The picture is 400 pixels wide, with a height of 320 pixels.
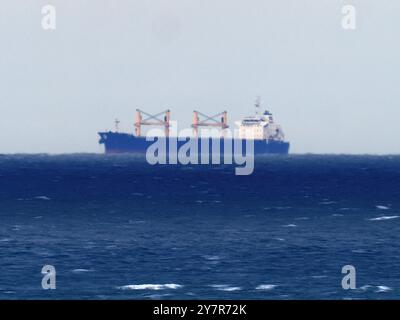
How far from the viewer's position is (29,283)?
50906mm

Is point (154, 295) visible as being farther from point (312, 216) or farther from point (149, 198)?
point (149, 198)

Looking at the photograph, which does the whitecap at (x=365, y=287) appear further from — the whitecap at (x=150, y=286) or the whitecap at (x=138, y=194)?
the whitecap at (x=138, y=194)

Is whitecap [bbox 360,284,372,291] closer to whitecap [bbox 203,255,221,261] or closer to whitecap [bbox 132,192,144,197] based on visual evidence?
whitecap [bbox 203,255,221,261]

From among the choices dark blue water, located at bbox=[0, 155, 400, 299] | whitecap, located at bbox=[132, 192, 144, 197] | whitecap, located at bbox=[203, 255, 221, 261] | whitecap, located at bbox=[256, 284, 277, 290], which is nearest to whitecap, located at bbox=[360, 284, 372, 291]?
dark blue water, located at bbox=[0, 155, 400, 299]

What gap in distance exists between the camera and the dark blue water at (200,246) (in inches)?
1967

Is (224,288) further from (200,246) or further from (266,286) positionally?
(200,246)

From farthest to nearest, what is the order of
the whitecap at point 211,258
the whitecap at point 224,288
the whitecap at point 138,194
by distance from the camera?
the whitecap at point 138,194, the whitecap at point 211,258, the whitecap at point 224,288

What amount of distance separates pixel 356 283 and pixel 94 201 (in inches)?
2963

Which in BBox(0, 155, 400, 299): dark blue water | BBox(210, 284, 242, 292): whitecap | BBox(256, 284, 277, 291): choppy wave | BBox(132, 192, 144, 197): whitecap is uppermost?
BBox(210, 284, 242, 292): whitecap

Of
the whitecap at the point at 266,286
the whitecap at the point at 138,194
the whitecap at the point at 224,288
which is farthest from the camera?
the whitecap at the point at 138,194

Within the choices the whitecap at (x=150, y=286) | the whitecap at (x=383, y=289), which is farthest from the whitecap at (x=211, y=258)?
the whitecap at (x=383, y=289)

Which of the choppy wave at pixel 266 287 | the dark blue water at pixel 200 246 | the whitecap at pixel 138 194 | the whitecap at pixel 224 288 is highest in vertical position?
the whitecap at pixel 224 288

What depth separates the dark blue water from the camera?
4997 centimetres

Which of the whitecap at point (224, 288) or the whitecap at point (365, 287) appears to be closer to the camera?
the whitecap at point (224, 288)
